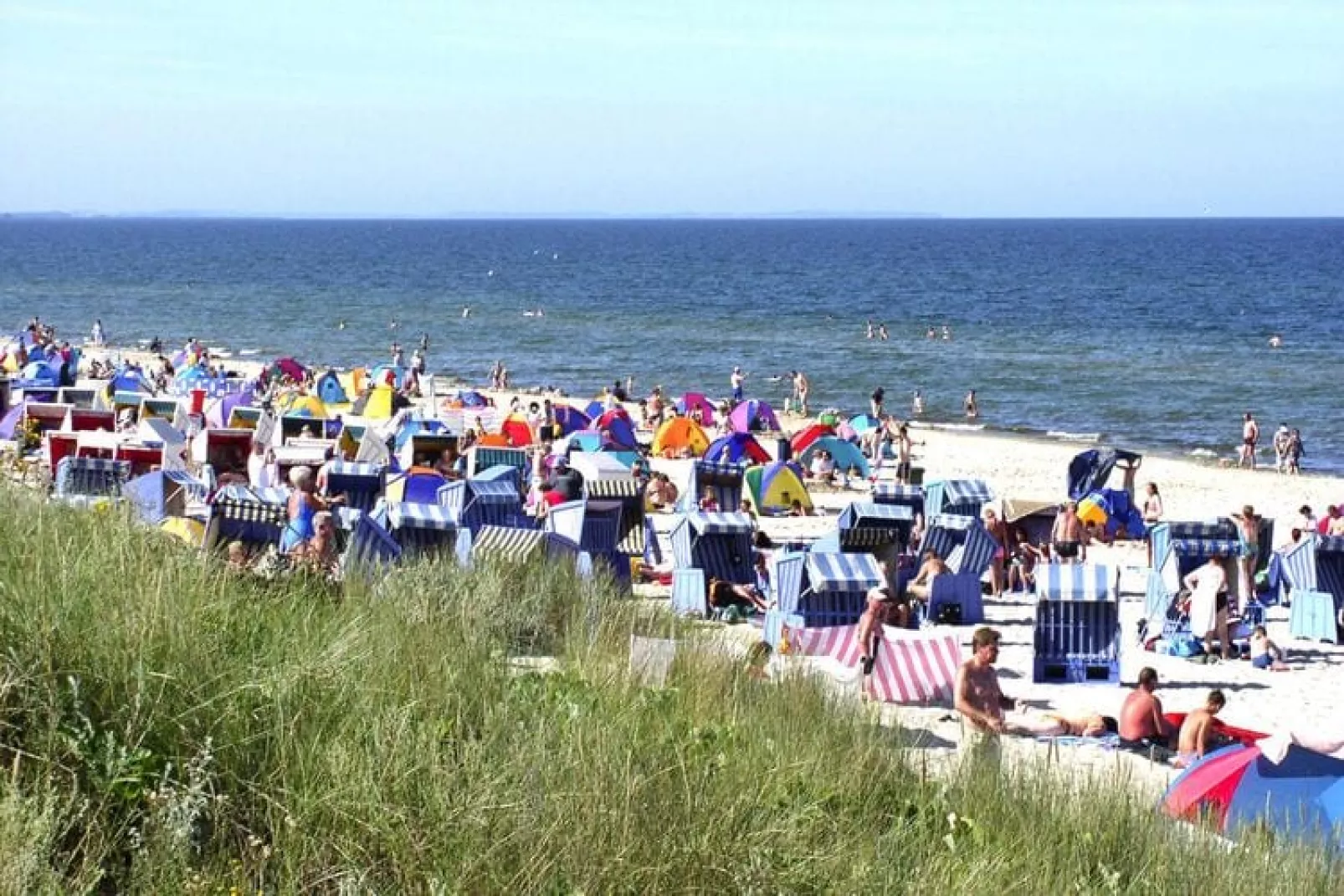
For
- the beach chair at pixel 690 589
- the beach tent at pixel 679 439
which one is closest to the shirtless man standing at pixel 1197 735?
the beach chair at pixel 690 589

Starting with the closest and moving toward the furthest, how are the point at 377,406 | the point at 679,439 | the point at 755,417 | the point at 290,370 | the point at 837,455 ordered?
the point at 837,455, the point at 679,439, the point at 377,406, the point at 755,417, the point at 290,370

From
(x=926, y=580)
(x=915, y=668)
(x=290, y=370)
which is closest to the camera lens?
(x=915, y=668)

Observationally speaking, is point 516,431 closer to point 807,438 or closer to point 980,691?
point 807,438

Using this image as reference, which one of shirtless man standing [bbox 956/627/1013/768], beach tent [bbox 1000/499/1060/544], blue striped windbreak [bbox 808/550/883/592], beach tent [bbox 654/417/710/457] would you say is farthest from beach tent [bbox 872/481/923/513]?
beach tent [bbox 654/417/710/457]

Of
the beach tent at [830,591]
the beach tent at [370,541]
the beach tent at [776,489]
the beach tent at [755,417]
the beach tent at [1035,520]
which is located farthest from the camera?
the beach tent at [755,417]

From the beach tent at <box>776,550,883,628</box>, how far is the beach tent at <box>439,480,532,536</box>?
8.77 feet

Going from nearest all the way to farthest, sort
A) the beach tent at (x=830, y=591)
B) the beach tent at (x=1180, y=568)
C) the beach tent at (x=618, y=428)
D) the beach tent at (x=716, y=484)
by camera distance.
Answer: the beach tent at (x=830, y=591), the beach tent at (x=1180, y=568), the beach tent at (x=716, y=484), the beach tent at (x=618, y=428)

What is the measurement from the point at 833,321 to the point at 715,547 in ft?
156

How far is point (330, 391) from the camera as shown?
31.2 metres

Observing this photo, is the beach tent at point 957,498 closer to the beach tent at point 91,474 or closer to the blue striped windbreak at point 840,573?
the blue striped windbreak at point 840,573

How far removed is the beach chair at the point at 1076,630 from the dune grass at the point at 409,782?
19.6 feet

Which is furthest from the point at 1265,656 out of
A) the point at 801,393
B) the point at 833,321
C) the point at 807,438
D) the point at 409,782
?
the point at 833,321

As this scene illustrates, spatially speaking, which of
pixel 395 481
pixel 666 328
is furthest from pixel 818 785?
pixel 666 328

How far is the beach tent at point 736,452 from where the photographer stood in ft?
75.8
